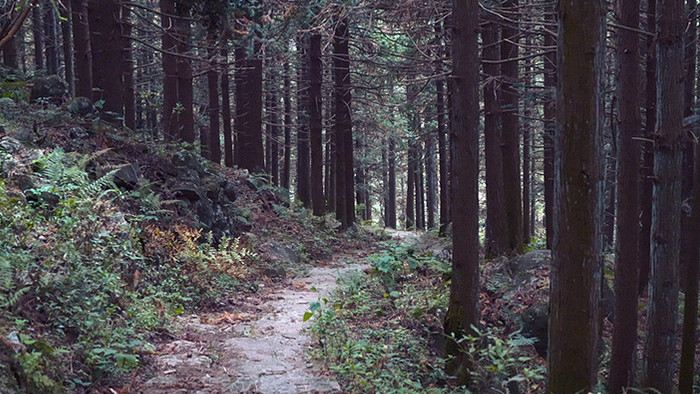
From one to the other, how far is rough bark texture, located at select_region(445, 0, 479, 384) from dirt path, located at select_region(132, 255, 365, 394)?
2105 mm

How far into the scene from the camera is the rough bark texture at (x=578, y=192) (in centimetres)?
446

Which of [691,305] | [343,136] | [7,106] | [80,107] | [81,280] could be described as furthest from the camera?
[343,136]

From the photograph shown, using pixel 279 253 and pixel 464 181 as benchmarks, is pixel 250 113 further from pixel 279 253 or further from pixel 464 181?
pixel 464 181

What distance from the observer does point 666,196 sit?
7219 millimetres

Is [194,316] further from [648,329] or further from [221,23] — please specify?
[648,329]

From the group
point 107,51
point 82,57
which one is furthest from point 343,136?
point 107,51

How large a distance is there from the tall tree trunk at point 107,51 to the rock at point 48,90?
101 centimetres

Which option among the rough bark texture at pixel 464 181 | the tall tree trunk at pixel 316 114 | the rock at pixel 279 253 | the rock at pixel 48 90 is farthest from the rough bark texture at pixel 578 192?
the tall tree trunk at pixel 316 114

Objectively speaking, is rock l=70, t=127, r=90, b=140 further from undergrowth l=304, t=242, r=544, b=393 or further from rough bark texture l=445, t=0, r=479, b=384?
rough bark texture l=445, t=0, r=479, b=384

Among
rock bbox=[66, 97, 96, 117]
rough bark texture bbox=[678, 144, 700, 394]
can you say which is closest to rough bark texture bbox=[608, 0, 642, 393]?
rough bark texture bbox=[678, 144, 700, 394]

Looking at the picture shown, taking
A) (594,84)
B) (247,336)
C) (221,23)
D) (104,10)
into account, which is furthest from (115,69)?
(594,84)

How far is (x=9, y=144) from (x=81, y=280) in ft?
12.0

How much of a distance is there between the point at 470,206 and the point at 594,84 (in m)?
2.96

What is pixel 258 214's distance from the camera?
52.6 ft
